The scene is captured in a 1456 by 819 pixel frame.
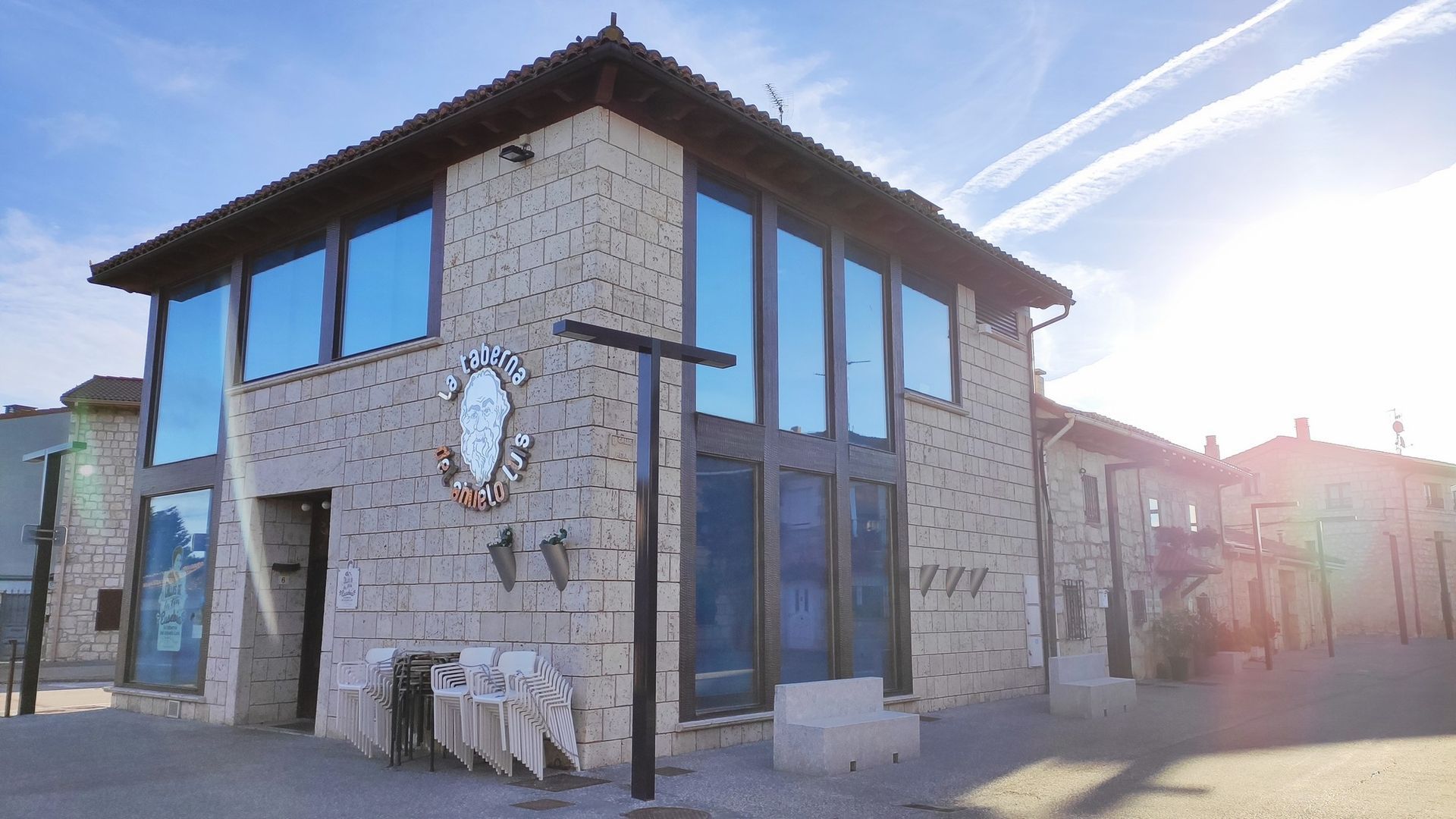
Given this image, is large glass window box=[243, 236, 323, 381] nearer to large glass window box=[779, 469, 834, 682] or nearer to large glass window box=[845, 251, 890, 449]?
large glass window box=[779, 469, 834, 682]

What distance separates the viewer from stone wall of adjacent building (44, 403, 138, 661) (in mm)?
20234

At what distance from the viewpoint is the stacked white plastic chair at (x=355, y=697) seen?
846 cm

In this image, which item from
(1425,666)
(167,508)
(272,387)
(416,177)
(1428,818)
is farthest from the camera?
(1425,666)

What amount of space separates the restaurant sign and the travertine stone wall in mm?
5300

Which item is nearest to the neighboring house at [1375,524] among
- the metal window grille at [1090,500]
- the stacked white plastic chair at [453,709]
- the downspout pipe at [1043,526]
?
the metal window grille at [1090,500]

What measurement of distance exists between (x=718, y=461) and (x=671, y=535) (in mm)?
1086

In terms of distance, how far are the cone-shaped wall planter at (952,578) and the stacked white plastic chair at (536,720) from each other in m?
6.15

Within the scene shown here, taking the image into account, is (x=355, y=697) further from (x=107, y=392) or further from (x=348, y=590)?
(x=107, y=392)

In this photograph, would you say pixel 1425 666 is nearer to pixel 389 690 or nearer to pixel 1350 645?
pixel 1350 645

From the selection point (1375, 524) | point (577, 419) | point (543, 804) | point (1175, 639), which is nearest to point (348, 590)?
point (577, 419)

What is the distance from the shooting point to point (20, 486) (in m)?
23.0

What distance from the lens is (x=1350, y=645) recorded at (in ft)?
95.3

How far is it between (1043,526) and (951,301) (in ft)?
12.1

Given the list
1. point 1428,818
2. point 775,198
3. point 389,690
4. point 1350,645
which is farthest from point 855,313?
point 1350,645
